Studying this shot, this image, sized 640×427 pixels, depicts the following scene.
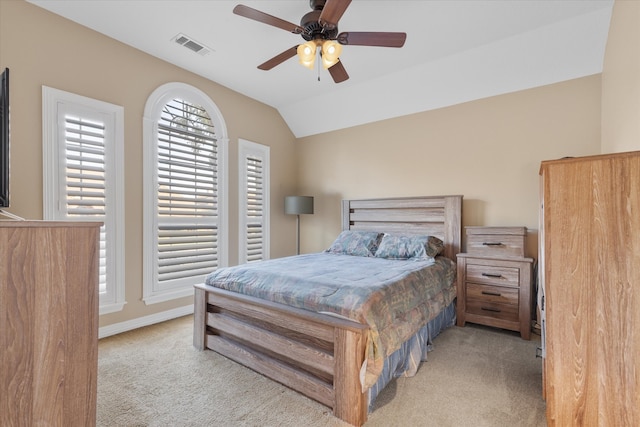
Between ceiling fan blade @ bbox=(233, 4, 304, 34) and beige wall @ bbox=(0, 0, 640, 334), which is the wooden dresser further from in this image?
beige wall @ bbox=(0, 0, 640, 334)

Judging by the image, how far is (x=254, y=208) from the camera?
4445 millimetres

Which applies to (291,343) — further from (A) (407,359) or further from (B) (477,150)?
(B) (477,150)

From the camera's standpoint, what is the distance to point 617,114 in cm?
220

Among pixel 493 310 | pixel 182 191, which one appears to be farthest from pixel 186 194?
pixel 493 310

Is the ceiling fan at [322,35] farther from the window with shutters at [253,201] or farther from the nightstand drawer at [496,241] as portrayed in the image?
the window with shutters at [253,201]

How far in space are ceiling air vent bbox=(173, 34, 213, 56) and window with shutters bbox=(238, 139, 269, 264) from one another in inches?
49.6

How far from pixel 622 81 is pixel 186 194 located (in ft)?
13.2

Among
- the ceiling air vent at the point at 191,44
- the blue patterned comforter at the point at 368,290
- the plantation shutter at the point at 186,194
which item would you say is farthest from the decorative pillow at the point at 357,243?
the ceiling air vent at the point at 191,44

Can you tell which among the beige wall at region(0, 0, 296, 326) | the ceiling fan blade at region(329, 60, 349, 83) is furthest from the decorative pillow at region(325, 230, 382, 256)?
the ceiling fan blade at region(329, 60, 349, 83)

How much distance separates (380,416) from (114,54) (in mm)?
3927

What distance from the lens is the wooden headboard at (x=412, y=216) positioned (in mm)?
3543

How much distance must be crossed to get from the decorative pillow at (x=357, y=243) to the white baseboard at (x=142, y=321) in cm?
196

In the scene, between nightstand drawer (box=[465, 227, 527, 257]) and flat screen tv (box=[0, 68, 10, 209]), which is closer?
flat screen tv (box=[0, 68, 10, 209])

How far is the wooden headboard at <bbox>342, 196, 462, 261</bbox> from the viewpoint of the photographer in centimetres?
354
